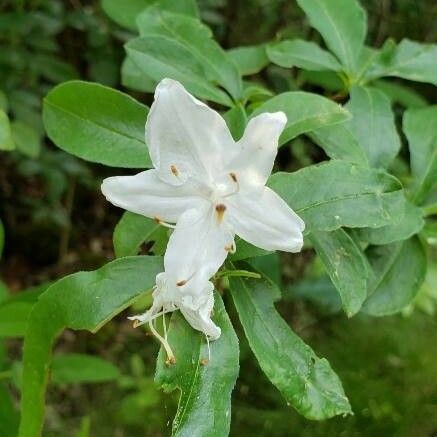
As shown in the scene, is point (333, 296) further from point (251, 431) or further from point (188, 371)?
point (188, 371)

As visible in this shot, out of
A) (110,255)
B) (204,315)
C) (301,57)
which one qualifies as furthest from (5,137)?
(110,255)

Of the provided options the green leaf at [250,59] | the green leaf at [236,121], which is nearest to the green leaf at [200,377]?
the green leaf at [236,121]

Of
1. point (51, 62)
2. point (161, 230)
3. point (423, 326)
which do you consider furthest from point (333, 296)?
point (161, 230)

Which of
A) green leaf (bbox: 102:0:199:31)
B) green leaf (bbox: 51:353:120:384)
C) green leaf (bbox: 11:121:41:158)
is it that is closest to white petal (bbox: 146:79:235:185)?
green leaf (bbox: 102:0:199:31)

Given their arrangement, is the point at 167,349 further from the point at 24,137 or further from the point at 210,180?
the point at 24,137

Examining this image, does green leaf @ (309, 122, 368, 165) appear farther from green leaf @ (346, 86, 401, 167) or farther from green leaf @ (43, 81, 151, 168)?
green leaf @ (43, 81, 151, 168)

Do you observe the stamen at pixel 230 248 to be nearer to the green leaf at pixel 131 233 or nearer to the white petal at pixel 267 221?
the white petal at pixel 267 221
